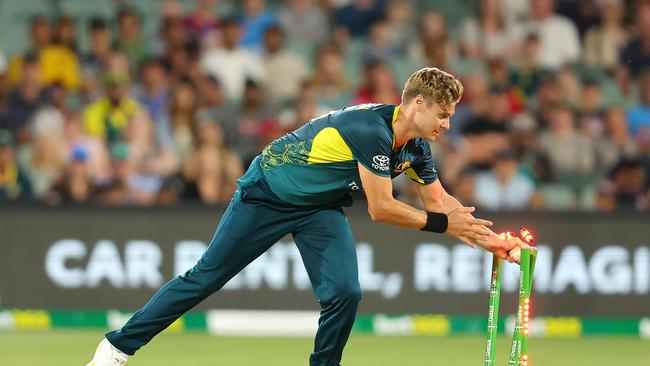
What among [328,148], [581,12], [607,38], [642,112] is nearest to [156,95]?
[581,12]

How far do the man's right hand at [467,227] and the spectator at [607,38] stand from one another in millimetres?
8488

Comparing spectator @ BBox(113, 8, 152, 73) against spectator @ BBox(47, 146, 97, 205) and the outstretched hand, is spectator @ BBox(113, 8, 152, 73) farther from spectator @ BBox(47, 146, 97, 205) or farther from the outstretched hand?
the outstretched hand

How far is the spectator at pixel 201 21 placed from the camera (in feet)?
49.2

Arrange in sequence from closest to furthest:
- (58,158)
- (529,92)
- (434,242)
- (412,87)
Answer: (412,87) < (434,242) < (58,158) < (529,92)

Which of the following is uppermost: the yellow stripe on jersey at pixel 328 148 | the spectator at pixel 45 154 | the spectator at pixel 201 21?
the spectator at pixel 201 21

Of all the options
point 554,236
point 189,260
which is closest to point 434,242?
point 554,236

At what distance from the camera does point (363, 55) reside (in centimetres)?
1492

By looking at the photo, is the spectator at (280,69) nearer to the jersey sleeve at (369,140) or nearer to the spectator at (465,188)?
the spectator at (465,188)

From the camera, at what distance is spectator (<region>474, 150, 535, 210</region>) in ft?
42.6

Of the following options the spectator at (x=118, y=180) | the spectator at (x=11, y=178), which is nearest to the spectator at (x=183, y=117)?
the spectator at (x=118, y=180)

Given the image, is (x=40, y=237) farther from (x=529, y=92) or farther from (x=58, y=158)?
(x=529, y=92)

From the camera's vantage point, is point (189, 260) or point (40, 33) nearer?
point (189, 260)

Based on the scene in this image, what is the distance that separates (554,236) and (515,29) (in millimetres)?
3935

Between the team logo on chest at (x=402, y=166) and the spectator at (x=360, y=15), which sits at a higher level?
the spectator at (x=360, y=15)
